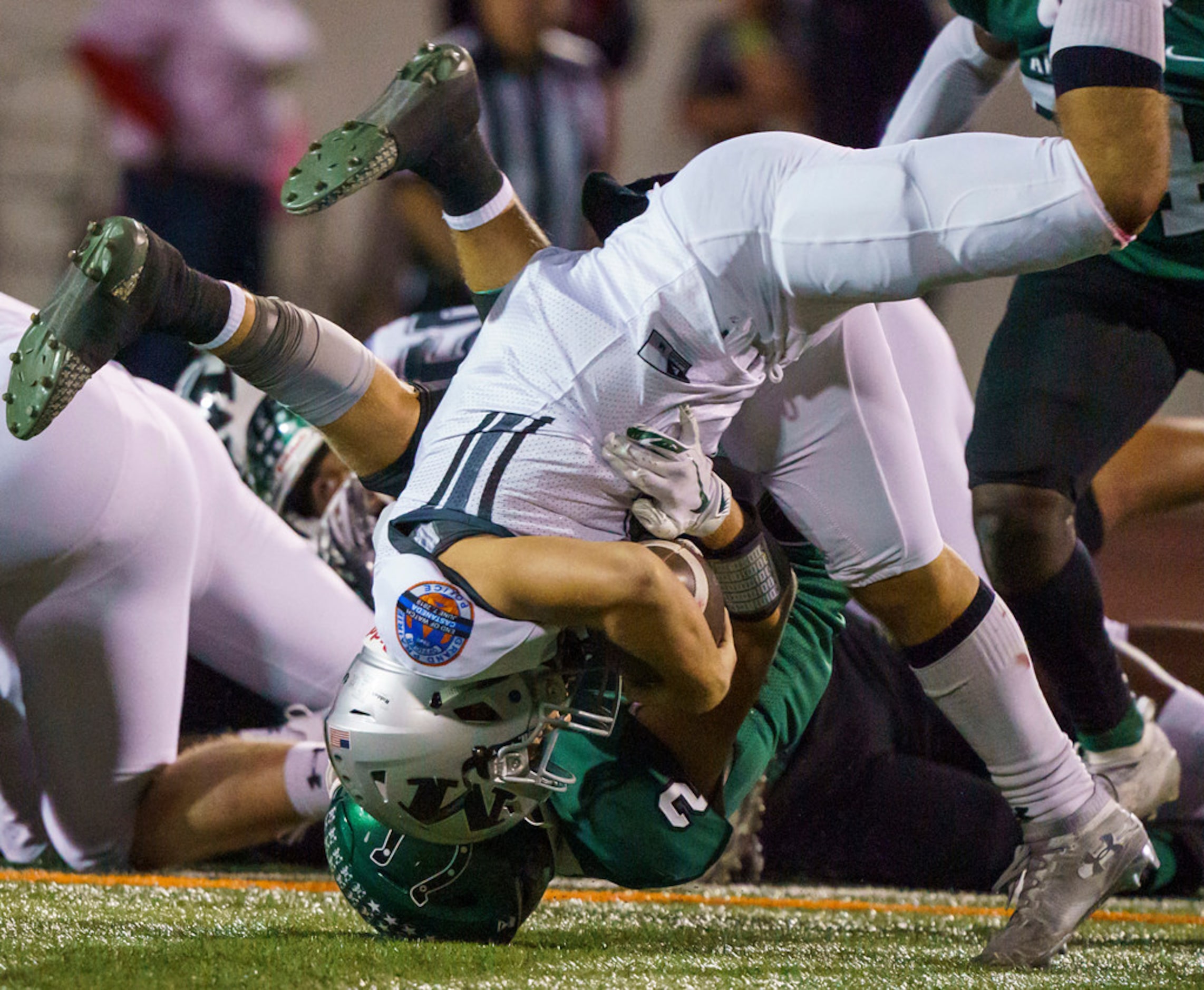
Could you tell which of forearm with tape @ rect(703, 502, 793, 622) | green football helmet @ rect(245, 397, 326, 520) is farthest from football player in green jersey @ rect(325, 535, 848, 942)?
green football helmet @ rect(245, 397, 326, 520)

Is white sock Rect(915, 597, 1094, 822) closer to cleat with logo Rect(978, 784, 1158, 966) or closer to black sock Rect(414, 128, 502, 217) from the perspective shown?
cleat with logo Rect(978, 784, 1158, 966)

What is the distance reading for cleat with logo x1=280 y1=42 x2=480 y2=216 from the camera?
5.25ft

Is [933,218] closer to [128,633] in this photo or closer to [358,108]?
[128,633]

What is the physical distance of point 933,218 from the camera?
154 cm

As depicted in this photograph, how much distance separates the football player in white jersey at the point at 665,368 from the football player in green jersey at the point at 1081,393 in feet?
0.60

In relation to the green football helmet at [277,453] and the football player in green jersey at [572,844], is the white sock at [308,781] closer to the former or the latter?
the football player in green jersey at [572,844]

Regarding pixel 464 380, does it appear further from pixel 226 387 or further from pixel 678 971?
pixel 226 387

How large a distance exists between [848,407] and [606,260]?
1.03 ft

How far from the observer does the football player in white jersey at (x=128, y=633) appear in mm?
2199

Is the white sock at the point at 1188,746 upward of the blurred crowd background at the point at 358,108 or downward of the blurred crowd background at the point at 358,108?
downward

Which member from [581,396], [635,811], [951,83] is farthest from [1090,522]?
[581,396]

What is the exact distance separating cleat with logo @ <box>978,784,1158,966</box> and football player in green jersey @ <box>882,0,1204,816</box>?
246mm

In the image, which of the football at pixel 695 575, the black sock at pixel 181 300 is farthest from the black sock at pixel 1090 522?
the black sock at pixel 181 300

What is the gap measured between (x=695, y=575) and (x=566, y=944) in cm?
44
